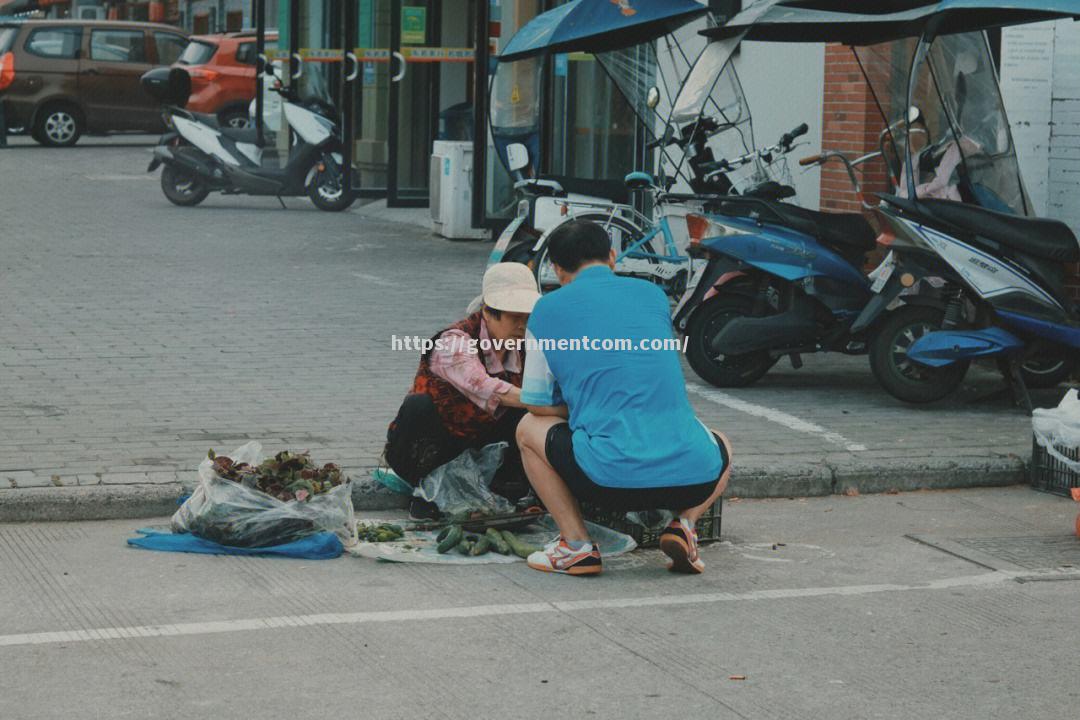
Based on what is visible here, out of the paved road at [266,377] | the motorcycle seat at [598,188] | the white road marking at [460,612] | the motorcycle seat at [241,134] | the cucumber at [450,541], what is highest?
the motorcycle seat at [241,134]

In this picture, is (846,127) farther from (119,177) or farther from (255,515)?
(119,177)

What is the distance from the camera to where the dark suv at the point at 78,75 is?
94.3 ft

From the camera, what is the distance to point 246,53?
1111 inches

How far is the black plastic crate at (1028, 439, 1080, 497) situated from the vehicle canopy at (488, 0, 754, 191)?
3.27 m

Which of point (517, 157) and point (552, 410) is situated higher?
point (517, 157)

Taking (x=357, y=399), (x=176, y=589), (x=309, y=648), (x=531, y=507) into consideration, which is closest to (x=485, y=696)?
(x=309, y=648)

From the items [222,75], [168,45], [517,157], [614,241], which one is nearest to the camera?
[614,241]

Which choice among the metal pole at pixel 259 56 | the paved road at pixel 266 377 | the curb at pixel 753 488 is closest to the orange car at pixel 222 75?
the metal pole at pixel 259 56

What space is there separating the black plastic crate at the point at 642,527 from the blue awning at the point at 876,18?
309 centimetres

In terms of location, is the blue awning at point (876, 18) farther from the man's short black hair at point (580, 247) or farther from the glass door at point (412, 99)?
the glass door at point (412, 99)

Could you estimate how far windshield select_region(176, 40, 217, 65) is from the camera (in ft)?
91.8

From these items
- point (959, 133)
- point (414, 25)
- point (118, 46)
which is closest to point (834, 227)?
point (959, 133)

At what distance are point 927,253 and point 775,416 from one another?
3.91 ft

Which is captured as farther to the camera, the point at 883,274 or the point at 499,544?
the point at 883,274
